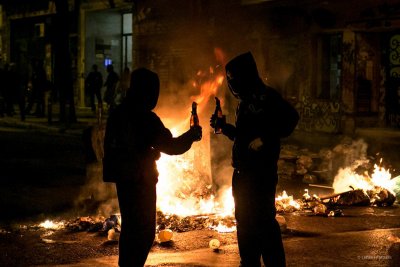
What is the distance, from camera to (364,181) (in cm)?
948

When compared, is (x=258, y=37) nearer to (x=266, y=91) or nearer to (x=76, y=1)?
(x=76, y=1)

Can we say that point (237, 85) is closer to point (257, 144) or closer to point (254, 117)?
point (254, 117)

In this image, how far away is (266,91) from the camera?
4812 mm

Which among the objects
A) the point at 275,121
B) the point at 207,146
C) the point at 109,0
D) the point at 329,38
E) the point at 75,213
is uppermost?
the point at 109,0

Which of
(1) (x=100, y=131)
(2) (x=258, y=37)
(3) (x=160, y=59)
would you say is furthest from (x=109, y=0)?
(1) (x=100, y=131)

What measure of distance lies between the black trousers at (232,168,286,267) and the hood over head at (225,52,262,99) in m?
0.62

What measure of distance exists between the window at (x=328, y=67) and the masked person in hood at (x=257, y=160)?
13422 mm

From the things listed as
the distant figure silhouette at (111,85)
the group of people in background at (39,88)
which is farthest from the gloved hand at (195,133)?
the distant figure silhouette at (111,85)

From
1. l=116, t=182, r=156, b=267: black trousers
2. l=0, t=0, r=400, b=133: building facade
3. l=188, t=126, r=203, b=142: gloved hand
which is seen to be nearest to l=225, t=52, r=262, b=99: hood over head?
l=188, t=126, r=203, b=142: gloved hand

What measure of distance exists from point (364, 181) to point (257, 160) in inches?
203

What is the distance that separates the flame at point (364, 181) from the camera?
30.5ft

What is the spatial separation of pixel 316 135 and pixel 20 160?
26.1ft

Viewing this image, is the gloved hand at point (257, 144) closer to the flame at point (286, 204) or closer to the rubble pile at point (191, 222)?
the rubble pile at point (191, 222)

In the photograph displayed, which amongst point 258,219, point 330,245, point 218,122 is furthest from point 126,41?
point 258,219
